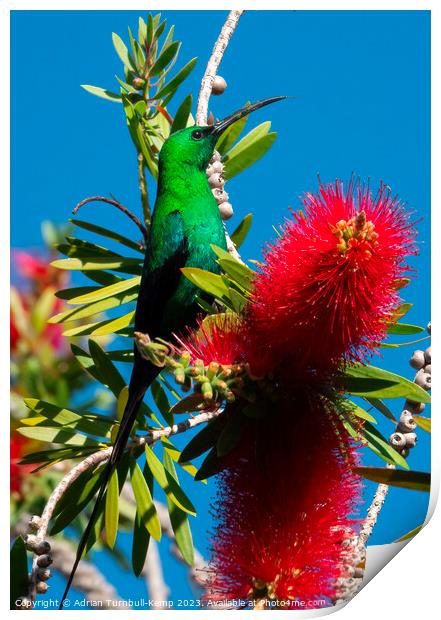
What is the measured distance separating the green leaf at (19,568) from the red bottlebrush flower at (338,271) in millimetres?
375

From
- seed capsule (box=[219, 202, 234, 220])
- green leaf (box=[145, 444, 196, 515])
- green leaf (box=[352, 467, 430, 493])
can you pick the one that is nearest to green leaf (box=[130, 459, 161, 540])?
green leaf (box=[145, 444, 196, 515])

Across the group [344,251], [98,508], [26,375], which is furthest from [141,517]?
[344,251]

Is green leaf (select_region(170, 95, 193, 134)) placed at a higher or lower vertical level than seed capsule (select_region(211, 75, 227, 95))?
lower

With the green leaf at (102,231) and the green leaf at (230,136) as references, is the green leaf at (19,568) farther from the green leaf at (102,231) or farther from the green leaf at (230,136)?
the green leaf at (230,136)

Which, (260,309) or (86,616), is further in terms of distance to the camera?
(86,616)

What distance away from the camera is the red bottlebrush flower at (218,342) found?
0.93 metres

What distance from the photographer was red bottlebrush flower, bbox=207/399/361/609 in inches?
36.0

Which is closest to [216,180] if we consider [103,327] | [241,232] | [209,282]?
[241,232]

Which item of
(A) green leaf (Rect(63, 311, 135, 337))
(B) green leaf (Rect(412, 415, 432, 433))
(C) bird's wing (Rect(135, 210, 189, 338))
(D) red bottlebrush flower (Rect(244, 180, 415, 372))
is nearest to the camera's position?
(D) red bottlebrush flower (Rect(244, 180, 415, 372))

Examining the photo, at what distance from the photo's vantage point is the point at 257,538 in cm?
92

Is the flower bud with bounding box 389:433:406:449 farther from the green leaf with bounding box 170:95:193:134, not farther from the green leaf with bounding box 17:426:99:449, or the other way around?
the green leaf with bounding box 170:95:193:134

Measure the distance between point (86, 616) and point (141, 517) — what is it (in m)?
0.14

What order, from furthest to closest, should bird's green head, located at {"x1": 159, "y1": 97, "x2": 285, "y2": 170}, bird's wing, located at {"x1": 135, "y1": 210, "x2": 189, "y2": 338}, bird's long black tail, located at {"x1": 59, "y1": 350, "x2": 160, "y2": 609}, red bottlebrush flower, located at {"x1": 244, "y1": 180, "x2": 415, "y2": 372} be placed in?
bird's green head, located at {"x1": 159, "y1": 97, "x2": 285, "y2": 170}
bird's wing, located at {"x1": 135, "y1": 210, "x2": 189, "y2": 338}
bird's long black tail, located at {"x1": 59, "y1": 350, "x2": 160, "y2": 609}
red bottlebrush flower, located at {"x1": 244, "y1": 180, "x2": 415, "y2": 372}

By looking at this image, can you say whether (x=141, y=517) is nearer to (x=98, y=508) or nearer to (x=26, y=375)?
(x=98, y=508)
